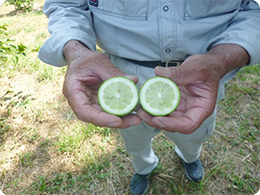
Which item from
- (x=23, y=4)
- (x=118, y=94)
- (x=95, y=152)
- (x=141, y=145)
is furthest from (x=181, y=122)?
(x=23, y=4)

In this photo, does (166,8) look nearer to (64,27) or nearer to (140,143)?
(64,27)

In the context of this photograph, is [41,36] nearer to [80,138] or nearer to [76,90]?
[80,138]

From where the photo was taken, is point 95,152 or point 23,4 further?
point 23,4

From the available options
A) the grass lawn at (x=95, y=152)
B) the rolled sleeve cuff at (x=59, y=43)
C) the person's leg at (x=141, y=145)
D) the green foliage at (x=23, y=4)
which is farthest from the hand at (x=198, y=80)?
the green foliage at (x=23, y=4)

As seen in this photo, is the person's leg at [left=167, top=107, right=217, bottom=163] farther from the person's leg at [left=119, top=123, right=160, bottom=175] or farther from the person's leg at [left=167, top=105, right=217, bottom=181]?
the person's leg at [left=119, top=123, right=160, bottom=175]

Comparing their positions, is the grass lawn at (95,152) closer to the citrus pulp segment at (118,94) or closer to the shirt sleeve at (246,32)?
the citrus pulp segment at (118,94)

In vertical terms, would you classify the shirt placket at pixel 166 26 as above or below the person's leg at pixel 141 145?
above
